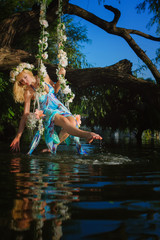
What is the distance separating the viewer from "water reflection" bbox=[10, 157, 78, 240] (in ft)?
5.40

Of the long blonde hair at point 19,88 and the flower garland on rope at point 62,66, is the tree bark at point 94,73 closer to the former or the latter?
the flower garland on rope at point 62,66

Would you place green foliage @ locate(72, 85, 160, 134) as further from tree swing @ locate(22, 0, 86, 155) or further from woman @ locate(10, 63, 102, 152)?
woman @ locate(10, 63, 102, 152)

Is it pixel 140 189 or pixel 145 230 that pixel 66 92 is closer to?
pixel 140 189

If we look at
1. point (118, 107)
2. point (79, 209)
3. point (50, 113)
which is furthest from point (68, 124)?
point (118, 107)

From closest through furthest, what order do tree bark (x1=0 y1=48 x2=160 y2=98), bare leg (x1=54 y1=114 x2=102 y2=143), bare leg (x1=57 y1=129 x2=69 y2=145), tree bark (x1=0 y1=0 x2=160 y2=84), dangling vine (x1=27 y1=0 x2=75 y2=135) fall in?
1. bare leg (x1=54 y1=114 x2=102 y2=143)
2. dangling vine (x1=27 y1=0 x2=75 y2=135)
3. bare leg (x1=57 y1=129 x2=69 y2=145)
4. tree bark (x1=0 y1=48 x2=160 y2=98)
5. tree bark (x1=0 y1=0 x2=160 y2=84)

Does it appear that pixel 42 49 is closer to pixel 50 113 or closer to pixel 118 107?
pixel 50 113

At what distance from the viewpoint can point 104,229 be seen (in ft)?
5.27

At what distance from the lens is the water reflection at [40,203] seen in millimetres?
1645

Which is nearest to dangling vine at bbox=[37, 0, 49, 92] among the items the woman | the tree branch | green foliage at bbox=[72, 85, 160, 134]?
the woman

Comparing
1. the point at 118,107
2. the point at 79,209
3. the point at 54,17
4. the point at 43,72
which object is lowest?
the point at 79,209

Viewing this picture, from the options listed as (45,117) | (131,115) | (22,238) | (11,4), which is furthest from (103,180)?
(131,115)

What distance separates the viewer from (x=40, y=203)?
7.16 feet

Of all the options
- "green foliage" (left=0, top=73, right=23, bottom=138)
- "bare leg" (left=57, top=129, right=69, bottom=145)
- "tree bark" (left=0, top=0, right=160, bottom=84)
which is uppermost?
"tree bark" (left=0, top=0, right=160, bottom=84)

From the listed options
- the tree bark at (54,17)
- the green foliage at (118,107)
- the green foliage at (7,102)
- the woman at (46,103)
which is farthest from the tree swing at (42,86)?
the green foliage at (118,107)
